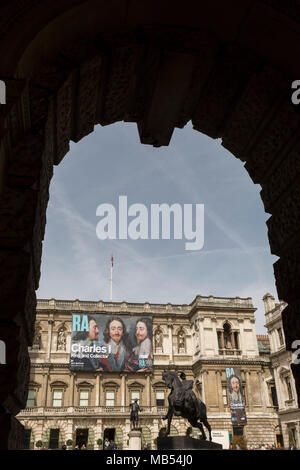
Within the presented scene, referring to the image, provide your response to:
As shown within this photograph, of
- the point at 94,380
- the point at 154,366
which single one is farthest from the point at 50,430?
the point at 154,366

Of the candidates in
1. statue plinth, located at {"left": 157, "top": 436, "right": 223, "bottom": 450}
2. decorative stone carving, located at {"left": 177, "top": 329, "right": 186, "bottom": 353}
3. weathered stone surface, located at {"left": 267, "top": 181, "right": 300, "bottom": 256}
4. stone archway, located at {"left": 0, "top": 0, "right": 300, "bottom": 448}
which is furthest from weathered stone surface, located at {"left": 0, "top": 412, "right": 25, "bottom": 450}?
decorative stone carving, located at {"left": 177, "top": 329, "right": 186, "bottom": 353}

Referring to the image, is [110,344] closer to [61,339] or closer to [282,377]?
[61,339]

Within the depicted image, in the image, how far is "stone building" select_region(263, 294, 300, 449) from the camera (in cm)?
2594

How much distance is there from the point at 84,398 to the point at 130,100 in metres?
30.8

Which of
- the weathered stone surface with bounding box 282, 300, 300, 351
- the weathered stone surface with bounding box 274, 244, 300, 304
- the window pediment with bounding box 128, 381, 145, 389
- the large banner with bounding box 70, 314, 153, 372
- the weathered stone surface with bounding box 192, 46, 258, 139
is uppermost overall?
the large banner with bounding box 70, 314, 153, 372

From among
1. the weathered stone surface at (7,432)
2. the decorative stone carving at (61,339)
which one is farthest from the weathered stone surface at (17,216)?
the decorative stone carving at (61,339)

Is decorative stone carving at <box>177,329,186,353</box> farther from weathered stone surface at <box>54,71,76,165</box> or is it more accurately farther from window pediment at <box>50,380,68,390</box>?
weathered stone surface at <box>54,71,76,165</box>

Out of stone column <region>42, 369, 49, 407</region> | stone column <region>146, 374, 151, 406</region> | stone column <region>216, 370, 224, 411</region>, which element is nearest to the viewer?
stone column <region>42, 369, 49, 407</region>

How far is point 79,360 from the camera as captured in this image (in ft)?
98.5

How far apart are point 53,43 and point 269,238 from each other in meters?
1.94

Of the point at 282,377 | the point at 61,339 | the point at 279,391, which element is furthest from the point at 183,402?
the point at 61,339

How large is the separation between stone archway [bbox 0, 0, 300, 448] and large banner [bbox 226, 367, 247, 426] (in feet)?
99.0

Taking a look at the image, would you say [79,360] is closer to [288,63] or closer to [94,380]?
[94,380]

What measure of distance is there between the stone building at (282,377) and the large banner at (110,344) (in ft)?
31.3
